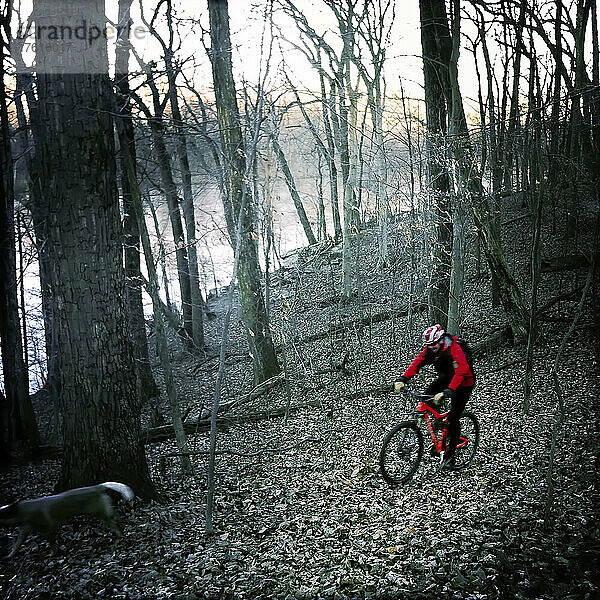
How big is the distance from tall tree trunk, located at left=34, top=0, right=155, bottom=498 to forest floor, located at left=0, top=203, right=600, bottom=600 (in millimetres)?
845

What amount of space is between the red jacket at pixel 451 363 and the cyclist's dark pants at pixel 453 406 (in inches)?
3.5

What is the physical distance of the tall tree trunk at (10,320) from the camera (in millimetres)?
7785

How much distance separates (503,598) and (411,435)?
2549 mm

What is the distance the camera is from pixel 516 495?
5723 millimetres

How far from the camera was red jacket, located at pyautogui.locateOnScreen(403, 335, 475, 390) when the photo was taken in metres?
6.32

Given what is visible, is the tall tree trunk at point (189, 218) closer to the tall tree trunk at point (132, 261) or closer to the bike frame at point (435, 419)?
the tall tree trunk at point (132, 261)

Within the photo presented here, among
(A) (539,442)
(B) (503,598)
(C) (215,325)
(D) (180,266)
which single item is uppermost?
(D) (180,266)

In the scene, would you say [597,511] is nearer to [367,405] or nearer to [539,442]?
[539,442]

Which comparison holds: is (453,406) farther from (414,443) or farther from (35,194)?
(35,194)

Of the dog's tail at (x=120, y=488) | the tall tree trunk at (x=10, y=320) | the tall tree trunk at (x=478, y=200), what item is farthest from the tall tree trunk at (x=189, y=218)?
the dog's tail at (x=120, y=488)

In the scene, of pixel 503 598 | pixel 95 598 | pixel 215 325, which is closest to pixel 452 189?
pixel 503 598

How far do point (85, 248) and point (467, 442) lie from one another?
5.69 metres

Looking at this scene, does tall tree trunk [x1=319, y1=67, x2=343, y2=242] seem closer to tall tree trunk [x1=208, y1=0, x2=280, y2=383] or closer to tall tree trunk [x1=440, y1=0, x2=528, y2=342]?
tall tree trunk [x1=208, y1=0, x2=280, y2=383]

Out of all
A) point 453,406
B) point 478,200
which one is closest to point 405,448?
point 453,406
